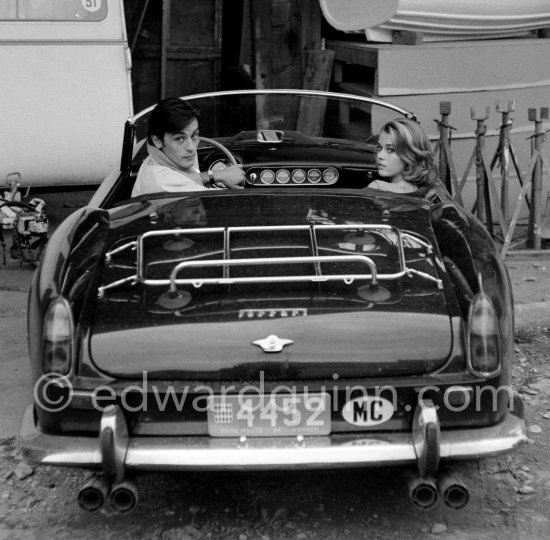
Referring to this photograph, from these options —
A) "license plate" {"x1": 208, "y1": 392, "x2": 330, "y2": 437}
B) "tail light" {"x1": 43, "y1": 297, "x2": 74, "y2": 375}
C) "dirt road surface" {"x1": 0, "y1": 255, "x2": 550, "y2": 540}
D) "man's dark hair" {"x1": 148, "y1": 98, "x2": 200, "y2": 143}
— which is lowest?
"dirt road surface" {"x1": 0, "y1": 255, "x2": 550, "y2": 540}

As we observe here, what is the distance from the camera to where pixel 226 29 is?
11258 millimetres

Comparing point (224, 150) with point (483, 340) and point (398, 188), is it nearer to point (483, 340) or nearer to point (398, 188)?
point (398, 188)

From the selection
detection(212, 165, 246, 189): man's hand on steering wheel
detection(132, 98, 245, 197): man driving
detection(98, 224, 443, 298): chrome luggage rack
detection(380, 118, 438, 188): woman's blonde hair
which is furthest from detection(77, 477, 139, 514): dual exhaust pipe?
detection(380, 118, 438, 188): woman's blonde hair

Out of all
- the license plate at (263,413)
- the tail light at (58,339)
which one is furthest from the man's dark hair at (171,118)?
the license plate at (263,413)

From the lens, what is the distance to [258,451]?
9.66ft

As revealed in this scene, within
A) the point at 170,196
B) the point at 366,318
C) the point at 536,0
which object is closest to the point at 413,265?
the point at 366,318

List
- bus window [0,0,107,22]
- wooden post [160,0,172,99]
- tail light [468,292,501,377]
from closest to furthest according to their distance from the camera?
1. tail light [468,292,501,377]
2. bus window [0,0,107,22]
3. wooden post [160,0,172,99]

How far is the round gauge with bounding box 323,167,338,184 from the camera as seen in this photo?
4.98 metres

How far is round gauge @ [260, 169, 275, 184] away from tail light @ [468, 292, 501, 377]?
2027 millimetres

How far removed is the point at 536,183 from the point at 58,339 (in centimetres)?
498

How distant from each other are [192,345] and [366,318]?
0.58 meters

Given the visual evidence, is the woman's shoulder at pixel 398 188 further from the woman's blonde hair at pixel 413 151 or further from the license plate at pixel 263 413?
the license plate at pixel 263 413

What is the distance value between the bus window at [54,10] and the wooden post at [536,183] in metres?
3.52

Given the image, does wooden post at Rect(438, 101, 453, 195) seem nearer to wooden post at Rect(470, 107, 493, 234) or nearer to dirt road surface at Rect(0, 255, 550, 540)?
wooden post at Rect(470, 107, 493, 234)
